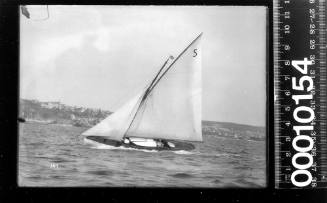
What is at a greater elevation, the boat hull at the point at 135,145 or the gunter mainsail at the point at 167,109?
the gunter mainsail at the point at 167,109

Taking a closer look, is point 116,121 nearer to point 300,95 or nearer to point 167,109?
point 167,109

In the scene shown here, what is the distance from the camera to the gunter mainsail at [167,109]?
2275 mm

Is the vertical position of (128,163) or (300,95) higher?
(300,95)

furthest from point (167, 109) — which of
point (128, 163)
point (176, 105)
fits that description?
point (128, 163)

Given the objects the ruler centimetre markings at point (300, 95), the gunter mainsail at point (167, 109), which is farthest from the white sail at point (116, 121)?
the ruler centimetre markings at point (300, 95)

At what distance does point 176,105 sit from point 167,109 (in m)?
0.05

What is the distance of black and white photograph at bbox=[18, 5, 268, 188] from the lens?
2266 millimetres

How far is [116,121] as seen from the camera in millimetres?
2273

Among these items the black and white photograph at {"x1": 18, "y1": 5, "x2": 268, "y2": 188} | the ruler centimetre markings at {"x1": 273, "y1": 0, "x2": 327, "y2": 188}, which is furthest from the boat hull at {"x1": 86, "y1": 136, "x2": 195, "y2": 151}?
the ruler centimetre markings at {"x1": 273, "y1": 0, "x2": 327, "y2": 188}

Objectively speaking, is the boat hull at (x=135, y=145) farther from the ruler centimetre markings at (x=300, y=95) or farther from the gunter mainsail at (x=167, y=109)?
the ruler centimetre markings at (x=300, y=95)

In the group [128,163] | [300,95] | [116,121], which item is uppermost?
[300,95]

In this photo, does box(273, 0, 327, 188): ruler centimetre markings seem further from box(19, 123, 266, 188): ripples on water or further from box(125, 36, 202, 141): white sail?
box(125, 36, 202, 141): white sail
